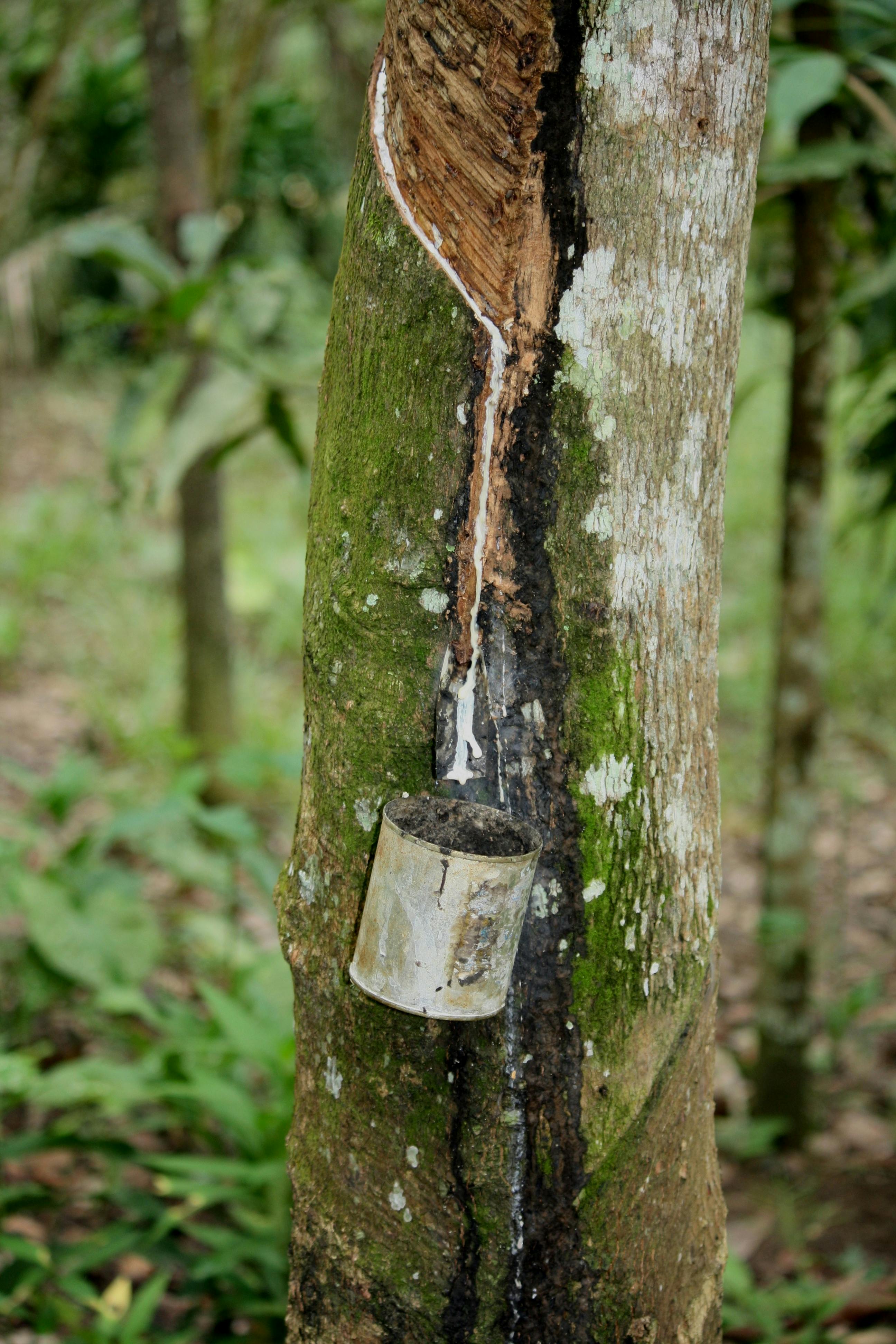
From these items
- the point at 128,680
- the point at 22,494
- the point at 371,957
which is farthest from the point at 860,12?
the point at 22,494

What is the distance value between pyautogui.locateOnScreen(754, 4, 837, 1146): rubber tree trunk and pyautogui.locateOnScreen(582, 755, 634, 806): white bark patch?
126 cm

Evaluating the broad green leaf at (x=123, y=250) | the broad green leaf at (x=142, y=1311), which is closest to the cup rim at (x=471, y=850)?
the broad green leaf at (x=142, y=1311)

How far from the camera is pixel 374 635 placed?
84cm

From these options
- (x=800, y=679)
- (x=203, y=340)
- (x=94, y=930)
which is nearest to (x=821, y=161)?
(x=800, y=679)

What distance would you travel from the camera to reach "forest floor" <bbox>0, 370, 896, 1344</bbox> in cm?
186

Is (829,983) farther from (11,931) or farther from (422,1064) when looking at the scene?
(422,1064)

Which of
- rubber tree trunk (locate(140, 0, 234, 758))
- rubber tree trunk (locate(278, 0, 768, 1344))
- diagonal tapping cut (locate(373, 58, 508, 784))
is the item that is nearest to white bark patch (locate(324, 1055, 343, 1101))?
rubber tree trunk (locate(278, 0, 768, 1344))

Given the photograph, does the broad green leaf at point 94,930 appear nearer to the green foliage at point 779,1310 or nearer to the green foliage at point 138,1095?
the green foliage at point 138,1095

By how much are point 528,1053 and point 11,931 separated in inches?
91.9

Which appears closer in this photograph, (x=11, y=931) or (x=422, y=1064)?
(x=422, y=1064)

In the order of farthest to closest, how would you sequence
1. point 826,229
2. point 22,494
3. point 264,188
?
point 264,188
point 22,494
point 826,229

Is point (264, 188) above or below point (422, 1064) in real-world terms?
above

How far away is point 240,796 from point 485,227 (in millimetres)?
2950

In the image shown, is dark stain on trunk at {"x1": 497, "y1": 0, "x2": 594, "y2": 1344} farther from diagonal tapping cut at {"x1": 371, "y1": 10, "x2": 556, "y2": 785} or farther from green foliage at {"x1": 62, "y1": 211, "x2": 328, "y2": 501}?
green foliage at {"x1": 62, "y1": 211, "x2": 328, "y2": 501}
